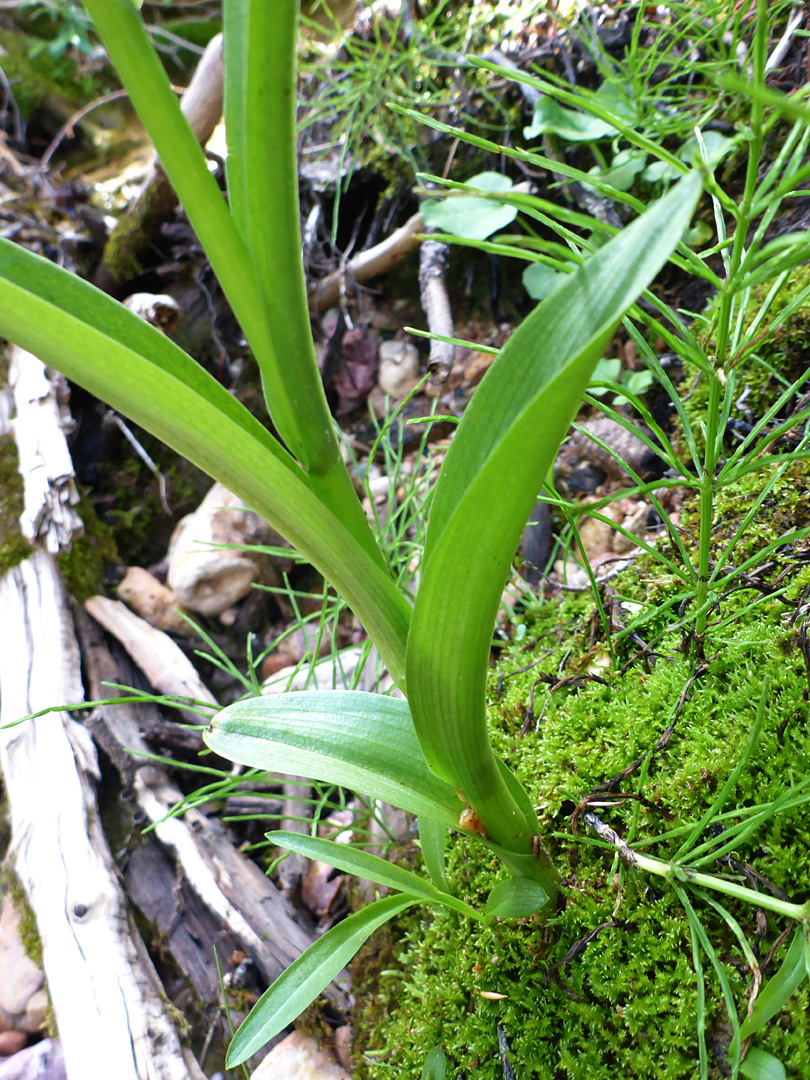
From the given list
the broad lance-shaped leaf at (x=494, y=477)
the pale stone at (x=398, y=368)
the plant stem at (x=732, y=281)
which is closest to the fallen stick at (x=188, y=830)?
the broad lance-shaped leaf at (x=494, y=477)

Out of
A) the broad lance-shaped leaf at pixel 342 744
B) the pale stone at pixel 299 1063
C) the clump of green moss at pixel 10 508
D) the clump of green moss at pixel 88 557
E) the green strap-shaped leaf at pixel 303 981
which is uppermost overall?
the clump of green moss at pixel 10 508

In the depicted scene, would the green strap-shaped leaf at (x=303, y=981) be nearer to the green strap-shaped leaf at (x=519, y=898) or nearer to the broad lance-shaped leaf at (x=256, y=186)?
the green strap-shaped leaf at (x=519, y=898)

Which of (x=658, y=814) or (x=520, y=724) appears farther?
(x=520, y=724)

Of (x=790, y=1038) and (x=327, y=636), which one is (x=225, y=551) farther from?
(x=790, y=1038)

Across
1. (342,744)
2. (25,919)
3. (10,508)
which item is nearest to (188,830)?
(25,919)

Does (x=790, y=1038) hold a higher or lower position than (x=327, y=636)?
lower

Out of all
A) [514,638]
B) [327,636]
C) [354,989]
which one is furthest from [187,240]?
[354,989]
